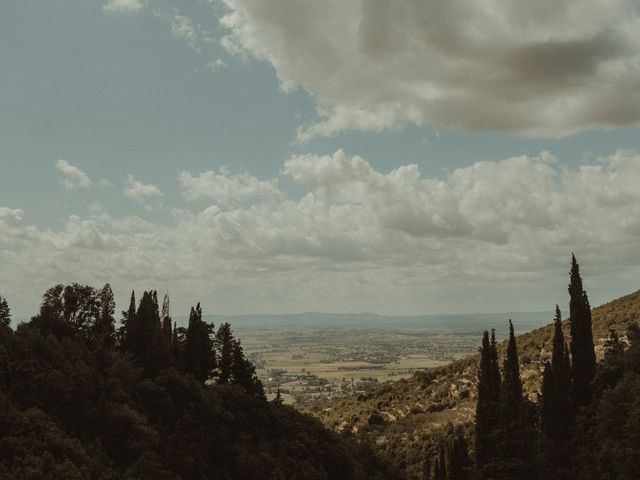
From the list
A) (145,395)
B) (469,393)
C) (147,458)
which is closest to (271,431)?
(145,395)

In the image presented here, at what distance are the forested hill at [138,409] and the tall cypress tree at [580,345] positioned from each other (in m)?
25.4

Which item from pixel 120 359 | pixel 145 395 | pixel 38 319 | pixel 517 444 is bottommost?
pixel 517 444

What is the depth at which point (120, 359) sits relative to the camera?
5366 cm

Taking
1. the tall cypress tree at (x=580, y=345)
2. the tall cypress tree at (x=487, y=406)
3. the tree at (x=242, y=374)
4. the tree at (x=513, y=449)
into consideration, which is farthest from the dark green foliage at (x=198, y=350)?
the tall cypress tree at (x=580, y=345)

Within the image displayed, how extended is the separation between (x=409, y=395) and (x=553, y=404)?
55491 mm

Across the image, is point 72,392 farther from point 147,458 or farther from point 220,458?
point 220,458

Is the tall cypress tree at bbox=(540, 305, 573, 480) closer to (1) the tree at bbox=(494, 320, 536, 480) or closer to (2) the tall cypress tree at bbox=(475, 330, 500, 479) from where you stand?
(2) the tall cypress tree at bbox=(475, 330, 500, 479)

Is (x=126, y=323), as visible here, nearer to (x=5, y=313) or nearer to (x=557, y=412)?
(x=5, y=313)

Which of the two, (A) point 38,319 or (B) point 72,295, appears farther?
(B) point 72,295

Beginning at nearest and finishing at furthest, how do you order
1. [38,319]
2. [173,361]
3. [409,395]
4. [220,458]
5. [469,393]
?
[220,458], [38,319], [173,361], [469,393], [409,395]

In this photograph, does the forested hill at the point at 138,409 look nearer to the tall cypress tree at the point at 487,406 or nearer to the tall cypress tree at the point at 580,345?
the tall cypress tree at the point at 487,406

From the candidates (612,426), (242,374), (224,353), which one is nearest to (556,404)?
(612,426)

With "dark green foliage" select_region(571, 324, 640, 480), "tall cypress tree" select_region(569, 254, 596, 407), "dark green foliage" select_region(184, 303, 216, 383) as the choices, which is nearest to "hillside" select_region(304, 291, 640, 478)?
"tall cypress tree" select_region(569, 254, 596, 407)

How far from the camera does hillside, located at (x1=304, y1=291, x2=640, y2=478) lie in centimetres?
8181
